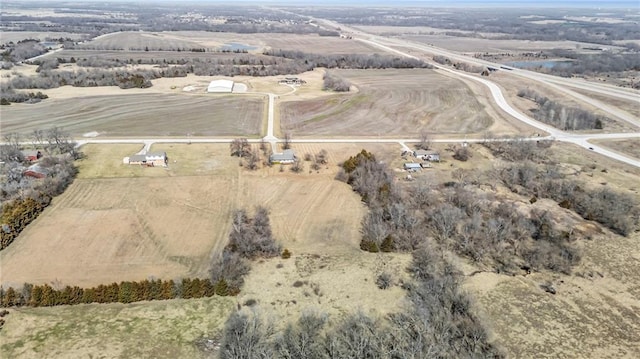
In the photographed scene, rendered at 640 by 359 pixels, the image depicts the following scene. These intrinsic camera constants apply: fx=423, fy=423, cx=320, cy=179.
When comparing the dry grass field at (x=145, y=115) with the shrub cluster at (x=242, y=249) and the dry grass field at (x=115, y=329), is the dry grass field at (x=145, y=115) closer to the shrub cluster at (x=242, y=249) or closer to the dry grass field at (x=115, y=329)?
the shrub cluster at (x=242, y=249)

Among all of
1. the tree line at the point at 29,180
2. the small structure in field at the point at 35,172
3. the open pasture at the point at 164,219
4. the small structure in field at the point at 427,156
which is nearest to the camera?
the open pasture at the point at 164,219

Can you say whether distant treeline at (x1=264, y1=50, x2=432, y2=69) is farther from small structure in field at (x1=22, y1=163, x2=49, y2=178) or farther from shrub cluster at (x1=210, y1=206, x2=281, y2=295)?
shrub cluster at (x1=210, y1=206, x2=281, y2=295)

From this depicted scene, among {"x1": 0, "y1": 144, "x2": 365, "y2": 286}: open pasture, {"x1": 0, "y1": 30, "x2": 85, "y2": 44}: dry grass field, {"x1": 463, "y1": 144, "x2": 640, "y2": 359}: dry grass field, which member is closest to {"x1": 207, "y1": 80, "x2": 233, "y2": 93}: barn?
{"x1": 0, "y1": 144, "x2": 365, "y2": 286}: open pasture

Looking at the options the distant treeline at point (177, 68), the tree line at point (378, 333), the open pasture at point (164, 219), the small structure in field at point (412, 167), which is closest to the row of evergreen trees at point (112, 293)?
the open pasture at point (164, 219)

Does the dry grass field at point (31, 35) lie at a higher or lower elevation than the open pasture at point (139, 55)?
higher

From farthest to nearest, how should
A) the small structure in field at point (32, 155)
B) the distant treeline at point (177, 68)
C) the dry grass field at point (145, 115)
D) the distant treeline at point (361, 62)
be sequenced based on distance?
the distant treeline at point (361, 62) < the distant treeline at point (177, 68) < the dry grass field at point (145, 115) < the small structure in field at point (32, 155)

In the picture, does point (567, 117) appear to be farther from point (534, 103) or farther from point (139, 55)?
point (139, 55)
